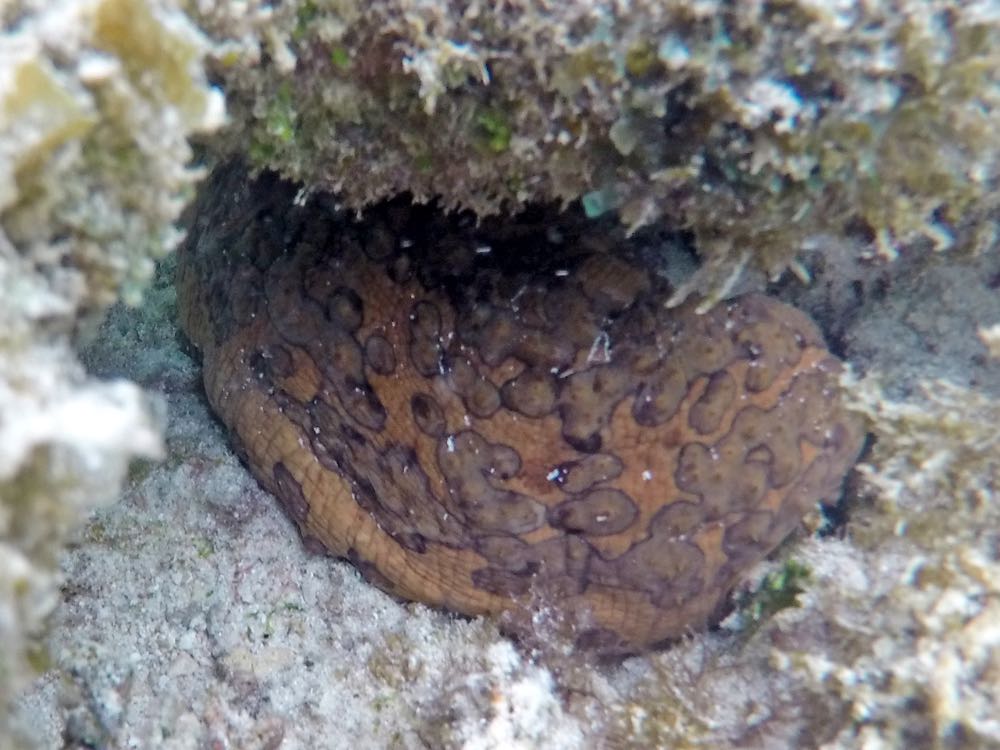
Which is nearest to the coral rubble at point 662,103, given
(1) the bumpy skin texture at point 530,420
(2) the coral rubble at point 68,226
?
(2) the coral rubble at point 68,226

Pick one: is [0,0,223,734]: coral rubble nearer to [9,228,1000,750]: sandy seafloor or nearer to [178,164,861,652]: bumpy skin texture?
[9,228,1000,750]: sandy seafloor

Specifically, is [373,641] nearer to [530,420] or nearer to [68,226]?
[530,420]

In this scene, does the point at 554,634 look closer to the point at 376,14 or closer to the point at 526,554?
the point at 526,554

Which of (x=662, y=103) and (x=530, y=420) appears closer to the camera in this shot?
(x=662, y=103)

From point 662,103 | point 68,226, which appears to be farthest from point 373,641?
point 662,103

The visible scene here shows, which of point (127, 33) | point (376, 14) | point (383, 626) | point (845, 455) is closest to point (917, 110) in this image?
point (376, 14)

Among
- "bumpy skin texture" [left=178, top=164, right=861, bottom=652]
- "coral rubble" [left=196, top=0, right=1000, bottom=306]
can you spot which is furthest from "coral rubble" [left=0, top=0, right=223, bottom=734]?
"bumpy skin texture" [left=178, top=164, right=861, bottom=652]

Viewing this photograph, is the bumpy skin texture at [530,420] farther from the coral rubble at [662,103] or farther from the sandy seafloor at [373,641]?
the coral rubble at [662,103]
